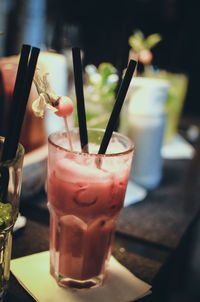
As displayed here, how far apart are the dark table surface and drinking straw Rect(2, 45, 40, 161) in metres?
0.31

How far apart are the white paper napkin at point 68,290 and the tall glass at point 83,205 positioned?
0.02 meters

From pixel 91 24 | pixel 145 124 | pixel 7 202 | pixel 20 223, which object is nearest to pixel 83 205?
pixel 7 202

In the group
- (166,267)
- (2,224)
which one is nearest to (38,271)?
(2,224)

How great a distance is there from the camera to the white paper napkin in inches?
27.4

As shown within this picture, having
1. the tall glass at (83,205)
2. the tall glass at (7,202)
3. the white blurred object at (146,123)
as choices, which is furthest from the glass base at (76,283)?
the white blurred object at (146,123)

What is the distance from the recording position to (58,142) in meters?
0.78

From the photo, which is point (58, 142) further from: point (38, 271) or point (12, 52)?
point (12, 52)

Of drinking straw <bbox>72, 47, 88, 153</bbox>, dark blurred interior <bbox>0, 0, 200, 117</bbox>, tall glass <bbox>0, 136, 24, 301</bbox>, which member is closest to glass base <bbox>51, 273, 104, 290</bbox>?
tall glass <bbox>0, 136, 24, 301</bbox>

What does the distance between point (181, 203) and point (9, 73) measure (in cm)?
71

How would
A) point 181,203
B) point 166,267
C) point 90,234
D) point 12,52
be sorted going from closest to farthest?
1. point 90,234
2. point 166,267
3. point 181,203
4. point 12,52

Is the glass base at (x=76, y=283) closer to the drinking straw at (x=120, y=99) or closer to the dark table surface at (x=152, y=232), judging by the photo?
the dark table surface at (x=152, y=232)

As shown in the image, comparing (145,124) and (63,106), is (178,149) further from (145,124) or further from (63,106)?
(63,106)

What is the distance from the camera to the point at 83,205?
69 cm

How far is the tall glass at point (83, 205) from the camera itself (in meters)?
0.68
